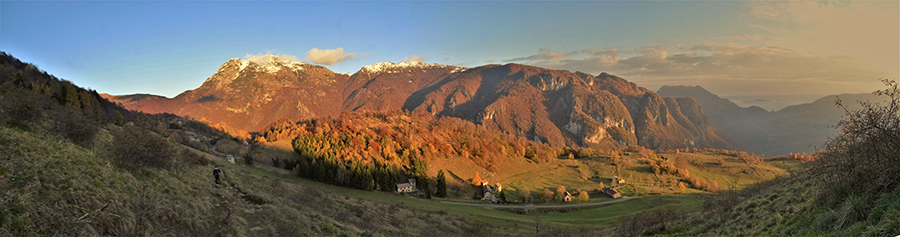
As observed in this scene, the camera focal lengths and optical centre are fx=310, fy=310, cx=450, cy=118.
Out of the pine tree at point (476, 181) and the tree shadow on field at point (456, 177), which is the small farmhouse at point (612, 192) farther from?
the tree shadow on field at point (456, 177)

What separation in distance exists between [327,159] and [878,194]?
91048 millimetres

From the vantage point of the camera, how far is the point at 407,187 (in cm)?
8700

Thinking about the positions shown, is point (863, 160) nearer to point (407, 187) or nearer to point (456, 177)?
point (407, 187)

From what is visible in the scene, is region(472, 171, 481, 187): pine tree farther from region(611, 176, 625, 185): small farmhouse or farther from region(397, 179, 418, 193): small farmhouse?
region(611, 176, 625, 185): small farmhouse

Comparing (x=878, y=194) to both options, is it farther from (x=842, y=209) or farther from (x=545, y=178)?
(x=545, y=178)

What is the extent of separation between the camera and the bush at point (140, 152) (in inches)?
684

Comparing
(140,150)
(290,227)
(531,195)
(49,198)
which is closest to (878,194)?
(290,227)

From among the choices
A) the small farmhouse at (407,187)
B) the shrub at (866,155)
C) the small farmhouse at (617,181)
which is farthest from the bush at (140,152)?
the small farmhouse at (617,181)

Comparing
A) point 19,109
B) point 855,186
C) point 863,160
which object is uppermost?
point 19,109

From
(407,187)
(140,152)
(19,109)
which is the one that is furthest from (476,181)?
(19,109)

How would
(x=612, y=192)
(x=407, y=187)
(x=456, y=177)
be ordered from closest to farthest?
(x=407, y=187)
(x=612, y=192)
(x=456, y=177)

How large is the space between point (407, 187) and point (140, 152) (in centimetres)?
7124

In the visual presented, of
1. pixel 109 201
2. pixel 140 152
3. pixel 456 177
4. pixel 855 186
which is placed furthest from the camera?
pixel 456 177

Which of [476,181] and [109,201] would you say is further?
[476,181]
